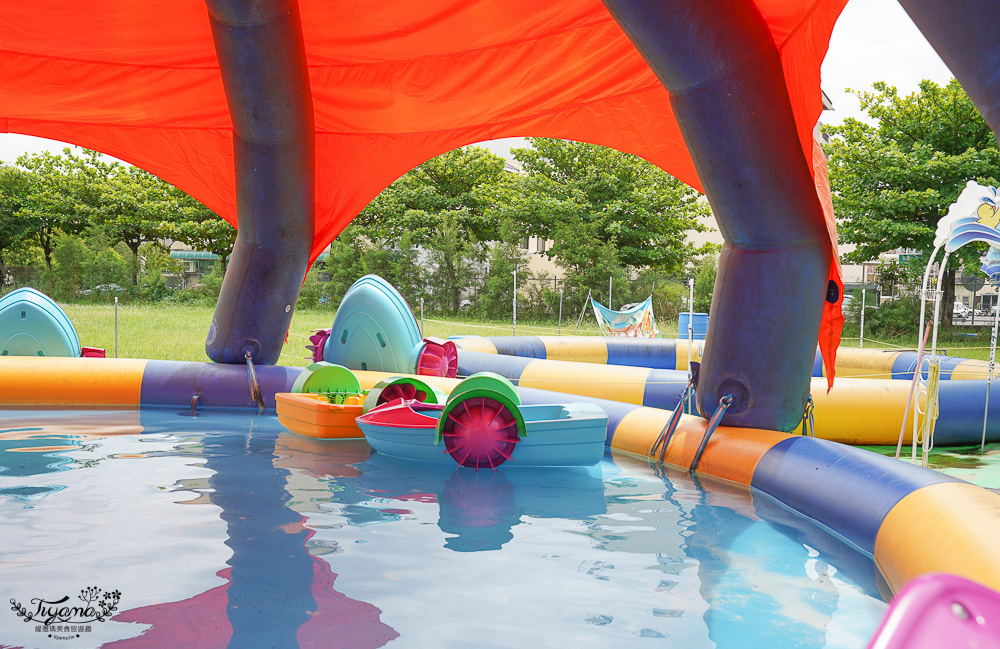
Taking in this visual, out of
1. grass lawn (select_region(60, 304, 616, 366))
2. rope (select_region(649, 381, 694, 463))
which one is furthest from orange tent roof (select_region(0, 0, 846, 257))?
grass lawn (select_region(60, 304, 616, 366))

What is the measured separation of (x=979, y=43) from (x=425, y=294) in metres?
22.7

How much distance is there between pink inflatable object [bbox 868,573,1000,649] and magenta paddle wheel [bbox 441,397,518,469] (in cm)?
441

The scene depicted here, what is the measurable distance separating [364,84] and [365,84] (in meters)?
0.01

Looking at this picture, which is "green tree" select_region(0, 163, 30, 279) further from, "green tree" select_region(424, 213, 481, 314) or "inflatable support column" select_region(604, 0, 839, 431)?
"inflatable support column" select_region(604, 0, 839, 431)

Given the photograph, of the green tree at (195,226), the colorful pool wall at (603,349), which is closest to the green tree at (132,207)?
the green tree at (195,226)

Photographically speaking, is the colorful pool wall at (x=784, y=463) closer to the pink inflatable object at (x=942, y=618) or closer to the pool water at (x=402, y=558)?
the pool water at (x=402, y=558)

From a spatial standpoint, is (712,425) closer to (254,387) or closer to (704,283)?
(254,387)

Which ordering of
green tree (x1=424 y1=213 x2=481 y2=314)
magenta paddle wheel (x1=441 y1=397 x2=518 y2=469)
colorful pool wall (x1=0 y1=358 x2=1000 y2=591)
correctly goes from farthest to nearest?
1. green tree (x1=424 y1=213 x2=481 y2=314)
2. magenta paddle wheel (x1=441 y1=397 x2=518 y2=469)
3. colorful pool wall (x1=0 y1=358 x2=1000 y2=591)

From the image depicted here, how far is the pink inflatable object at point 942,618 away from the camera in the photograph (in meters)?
0.73

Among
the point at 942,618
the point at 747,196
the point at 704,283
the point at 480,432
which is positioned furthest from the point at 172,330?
the point at 942,618

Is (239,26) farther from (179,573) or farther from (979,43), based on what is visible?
(979,43)

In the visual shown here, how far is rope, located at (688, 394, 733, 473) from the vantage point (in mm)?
4809

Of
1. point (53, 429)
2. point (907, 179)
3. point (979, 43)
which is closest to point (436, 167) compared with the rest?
point (907, 179)

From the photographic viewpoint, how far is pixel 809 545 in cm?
368
